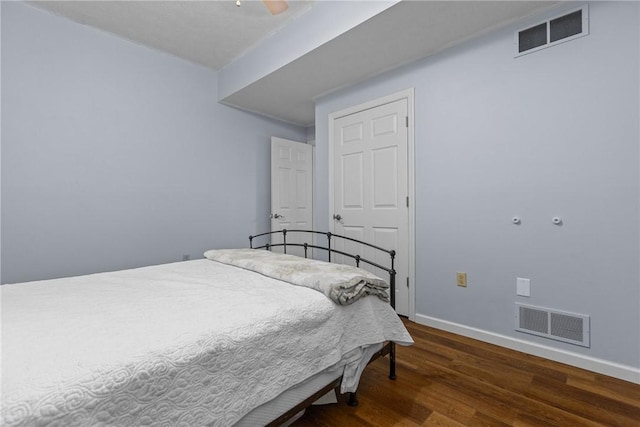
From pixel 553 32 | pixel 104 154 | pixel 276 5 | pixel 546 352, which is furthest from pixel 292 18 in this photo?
pixel 546 352

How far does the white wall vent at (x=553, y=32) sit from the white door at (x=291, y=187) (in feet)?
9.25

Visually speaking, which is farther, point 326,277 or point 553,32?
point 553,32

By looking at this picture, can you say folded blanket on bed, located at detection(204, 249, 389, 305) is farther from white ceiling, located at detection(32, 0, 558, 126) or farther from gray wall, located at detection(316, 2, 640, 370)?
white ceiling, located at detection(32, 0, 558, 126)

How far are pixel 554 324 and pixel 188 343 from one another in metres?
2.30

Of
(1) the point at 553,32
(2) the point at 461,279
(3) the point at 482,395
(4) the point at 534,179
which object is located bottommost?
(3) the point at 482,395

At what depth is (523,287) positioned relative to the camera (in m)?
2.13

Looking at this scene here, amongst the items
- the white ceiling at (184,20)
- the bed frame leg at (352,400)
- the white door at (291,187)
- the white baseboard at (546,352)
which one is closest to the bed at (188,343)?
the bed frame leg at (352,400)

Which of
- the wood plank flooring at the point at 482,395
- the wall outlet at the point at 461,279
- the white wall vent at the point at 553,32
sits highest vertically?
the white wall vent at the point at 553,32

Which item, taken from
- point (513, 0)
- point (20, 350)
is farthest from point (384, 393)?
point (513, 0)

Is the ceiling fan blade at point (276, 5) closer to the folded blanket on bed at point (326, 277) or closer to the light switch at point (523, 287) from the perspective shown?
the folded blanket on bed at point (326, 277)

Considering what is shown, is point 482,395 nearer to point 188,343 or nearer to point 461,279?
point 461,279

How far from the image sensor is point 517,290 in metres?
2.16

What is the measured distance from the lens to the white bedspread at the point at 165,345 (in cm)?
71

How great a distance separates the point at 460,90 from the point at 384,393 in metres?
2.32
